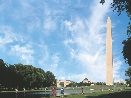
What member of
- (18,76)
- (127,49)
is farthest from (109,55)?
(127,49)

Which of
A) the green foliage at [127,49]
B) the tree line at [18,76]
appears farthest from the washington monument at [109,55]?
the green foliage at [127,49]

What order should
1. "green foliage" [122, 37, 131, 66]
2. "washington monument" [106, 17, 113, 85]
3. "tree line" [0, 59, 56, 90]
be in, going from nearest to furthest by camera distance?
"green foliage" [122, 37, 131, 66]
"washington monument" [106, 17, 113, 85]
"tree line" [0, 59, 56, 90]

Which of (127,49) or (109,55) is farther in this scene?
(109,55)

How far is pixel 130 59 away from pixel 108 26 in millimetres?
57204

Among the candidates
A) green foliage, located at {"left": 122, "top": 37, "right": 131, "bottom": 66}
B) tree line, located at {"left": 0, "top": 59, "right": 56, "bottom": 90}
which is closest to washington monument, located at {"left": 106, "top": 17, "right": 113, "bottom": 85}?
tree line, located at {"left": 0, "top": 59, "right": 56, "bottom": 90}

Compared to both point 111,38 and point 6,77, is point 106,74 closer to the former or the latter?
point 111,38

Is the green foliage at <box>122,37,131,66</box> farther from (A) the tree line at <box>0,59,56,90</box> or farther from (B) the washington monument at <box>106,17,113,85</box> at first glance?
(A) the tree line at <box>0,59,56,90</box>

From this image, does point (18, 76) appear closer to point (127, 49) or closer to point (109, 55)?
point (109, 55)

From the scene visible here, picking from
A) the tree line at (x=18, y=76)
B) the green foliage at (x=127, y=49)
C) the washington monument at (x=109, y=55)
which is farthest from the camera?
the tree line at (x=18, y=76)

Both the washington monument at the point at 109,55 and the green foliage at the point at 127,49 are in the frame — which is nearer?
the green foliage at the point at 127,49

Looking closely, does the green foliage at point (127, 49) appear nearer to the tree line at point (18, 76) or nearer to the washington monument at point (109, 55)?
the washington monument at point (109, 55)

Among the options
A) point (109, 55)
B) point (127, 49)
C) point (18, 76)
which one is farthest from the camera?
point (18, 76)

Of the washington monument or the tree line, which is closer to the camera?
the washington monument

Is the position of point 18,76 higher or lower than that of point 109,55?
lower
